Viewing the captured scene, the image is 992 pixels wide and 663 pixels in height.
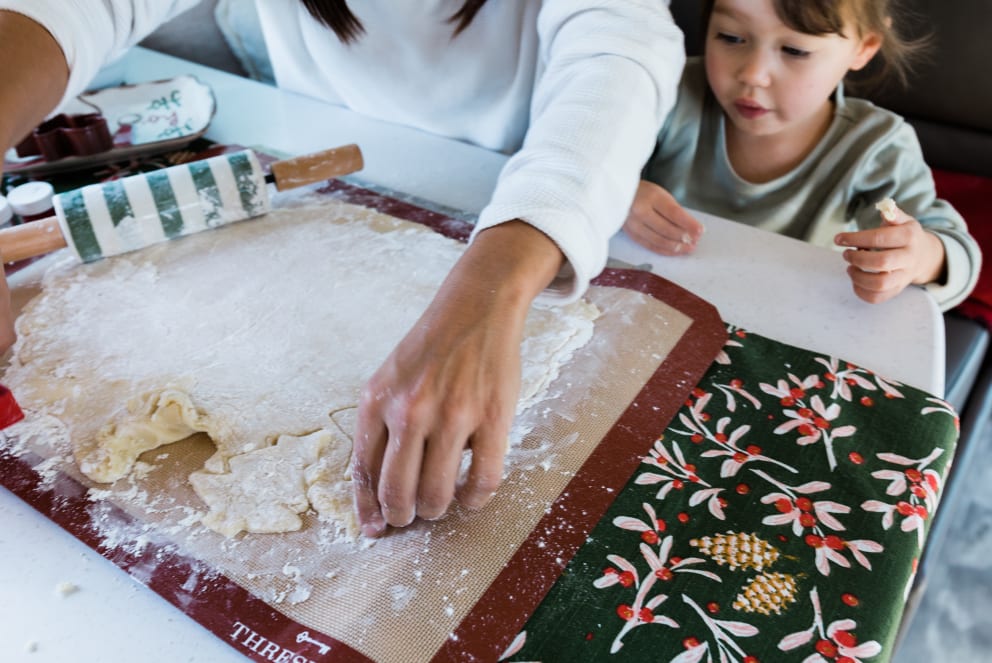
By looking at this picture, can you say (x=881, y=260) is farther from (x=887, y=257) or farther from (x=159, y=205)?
(x=159, y=205)

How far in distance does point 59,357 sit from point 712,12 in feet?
3.05

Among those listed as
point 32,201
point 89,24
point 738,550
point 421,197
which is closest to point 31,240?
point 32,201

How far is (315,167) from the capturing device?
0.89 m

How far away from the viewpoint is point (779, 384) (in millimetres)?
648

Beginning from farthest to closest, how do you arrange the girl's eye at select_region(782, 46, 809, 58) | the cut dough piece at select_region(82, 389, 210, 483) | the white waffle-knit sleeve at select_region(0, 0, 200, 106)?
the girl's eye at select_region(782, 46, 809, 58), the white waffle-knit sleeve at select_region(0, 0, 200, 106), the cut dough piece at select_region(82, 389, 210, 483)

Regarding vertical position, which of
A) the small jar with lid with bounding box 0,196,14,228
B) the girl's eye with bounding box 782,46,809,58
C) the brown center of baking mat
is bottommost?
the brown center of baking mat

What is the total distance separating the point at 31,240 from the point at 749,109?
960 mm

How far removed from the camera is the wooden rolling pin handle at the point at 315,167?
875 millimetres

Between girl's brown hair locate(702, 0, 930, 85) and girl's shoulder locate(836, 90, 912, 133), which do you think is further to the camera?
girl's shoulder locate(836, 90, 912, 133)

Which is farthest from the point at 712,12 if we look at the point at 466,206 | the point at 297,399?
the point at 297,399

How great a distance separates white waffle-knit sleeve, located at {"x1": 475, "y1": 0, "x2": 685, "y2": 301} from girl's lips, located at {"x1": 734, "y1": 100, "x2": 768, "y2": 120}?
0.24 metres

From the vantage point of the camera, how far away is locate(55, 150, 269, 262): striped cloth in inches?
30.6

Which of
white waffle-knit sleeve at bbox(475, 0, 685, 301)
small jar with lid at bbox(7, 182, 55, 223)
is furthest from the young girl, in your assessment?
small jar with lid at bbox(7, 182, 55, 223)

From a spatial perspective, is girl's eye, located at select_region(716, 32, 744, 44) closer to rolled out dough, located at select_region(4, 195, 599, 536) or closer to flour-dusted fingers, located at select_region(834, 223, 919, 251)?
flour-dusted fingers, located at select_region(834, 223, 919, 251)
